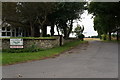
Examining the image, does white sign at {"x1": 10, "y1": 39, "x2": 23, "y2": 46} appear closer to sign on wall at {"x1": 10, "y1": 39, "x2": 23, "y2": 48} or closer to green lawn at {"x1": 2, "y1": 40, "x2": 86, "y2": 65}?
sign on wall at {"x1": 10, "y1": 39, "x2": 23, "y2": 48}

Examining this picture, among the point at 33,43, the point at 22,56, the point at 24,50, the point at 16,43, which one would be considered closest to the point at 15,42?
the point at 16,43

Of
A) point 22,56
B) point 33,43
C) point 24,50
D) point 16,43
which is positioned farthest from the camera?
point 33,43

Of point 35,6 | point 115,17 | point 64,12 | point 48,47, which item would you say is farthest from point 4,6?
point 115,17

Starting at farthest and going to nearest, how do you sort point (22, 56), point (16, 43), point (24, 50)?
point (16, 43) < point (24, 50) < point (22, 56)

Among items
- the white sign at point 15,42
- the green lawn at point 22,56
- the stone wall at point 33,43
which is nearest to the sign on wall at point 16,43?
the white sign at point 15,42

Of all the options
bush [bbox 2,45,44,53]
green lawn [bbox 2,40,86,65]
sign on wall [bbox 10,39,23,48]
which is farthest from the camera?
sign on wall [bbox 10,39,23,48]

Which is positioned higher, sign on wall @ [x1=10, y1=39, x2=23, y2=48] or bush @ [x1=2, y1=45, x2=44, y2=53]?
sign on wall @ [x1=10, y1=39, x2=23, y2=48]

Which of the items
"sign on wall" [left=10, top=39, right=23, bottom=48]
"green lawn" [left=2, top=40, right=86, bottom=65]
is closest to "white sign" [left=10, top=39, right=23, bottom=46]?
"sign on wall" [left=10, top=39, right=23, bottom=48]

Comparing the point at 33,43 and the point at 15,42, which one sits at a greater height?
the point at 15,42

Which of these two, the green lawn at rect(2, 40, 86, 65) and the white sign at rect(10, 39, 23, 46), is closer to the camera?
the green lawn at rect(2, 40, 86, 65)

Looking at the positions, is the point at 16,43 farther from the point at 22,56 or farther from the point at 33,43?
the point at 22,56

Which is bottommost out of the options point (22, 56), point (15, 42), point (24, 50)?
point (22, 56)

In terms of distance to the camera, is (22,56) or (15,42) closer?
(22,56)

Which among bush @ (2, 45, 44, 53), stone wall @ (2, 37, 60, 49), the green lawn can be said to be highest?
stone wall @ (2, 37, 60, 49)
